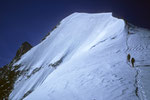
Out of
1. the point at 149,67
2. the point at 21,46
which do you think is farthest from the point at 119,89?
the point at 21,46

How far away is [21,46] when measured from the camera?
59906 millimetres

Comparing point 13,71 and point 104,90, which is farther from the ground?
point 13,71

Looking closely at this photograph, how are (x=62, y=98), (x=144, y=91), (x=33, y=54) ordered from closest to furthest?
(x=144, y=91) → (x=62, y=98) → (x=33, y=54)

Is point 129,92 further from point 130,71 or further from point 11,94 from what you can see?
point 11,94

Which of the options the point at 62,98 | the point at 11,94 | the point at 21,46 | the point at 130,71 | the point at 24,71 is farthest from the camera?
the point at 21,46

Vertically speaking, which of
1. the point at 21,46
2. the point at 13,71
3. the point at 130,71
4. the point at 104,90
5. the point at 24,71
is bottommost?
the point at 130,71

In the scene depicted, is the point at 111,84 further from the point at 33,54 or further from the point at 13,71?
the point at 13,71

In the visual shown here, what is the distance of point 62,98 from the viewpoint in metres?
5.31

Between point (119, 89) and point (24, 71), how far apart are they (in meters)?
32.6

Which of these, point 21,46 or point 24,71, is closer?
point 24,71

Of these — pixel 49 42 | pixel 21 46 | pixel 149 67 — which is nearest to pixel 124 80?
pixel 149 67

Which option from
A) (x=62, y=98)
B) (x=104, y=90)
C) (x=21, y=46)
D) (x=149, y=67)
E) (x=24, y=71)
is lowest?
(x=149, y=67)

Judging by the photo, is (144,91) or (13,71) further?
(13,71)

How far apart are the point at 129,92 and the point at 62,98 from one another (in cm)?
312
